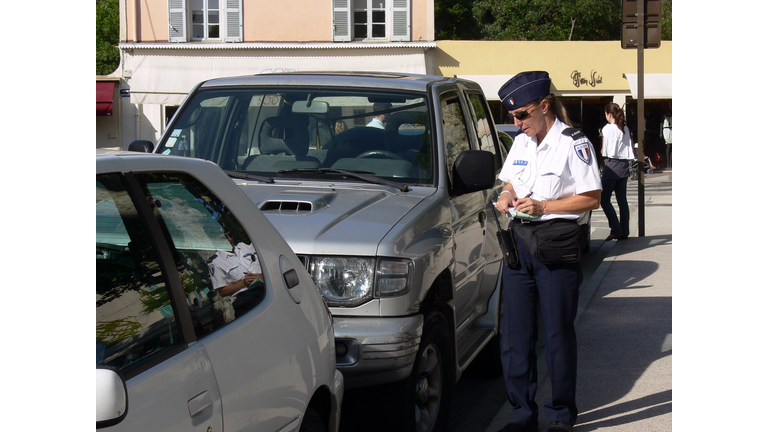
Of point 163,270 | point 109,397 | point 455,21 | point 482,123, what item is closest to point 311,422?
point 163,270

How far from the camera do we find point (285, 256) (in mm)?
2795

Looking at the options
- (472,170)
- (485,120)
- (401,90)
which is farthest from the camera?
(485,120)

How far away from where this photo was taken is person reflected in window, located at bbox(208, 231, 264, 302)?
2.43m

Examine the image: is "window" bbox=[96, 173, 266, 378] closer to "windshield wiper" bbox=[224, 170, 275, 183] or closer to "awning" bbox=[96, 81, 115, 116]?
"windshield wiper" bbox=[224, 170, 275, 183]

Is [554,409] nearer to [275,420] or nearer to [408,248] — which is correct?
[408,248]

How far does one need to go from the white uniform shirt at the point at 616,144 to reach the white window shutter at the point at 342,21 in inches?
665

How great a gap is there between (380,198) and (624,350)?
280 centimetres

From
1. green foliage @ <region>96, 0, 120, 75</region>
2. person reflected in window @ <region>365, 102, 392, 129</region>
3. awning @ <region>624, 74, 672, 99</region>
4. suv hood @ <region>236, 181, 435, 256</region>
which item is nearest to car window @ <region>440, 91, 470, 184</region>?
person reflected in window @ <region>365, 102, 392, 129</region>

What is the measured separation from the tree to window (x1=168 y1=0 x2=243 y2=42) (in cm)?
2008

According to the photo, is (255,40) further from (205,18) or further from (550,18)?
(550,18)

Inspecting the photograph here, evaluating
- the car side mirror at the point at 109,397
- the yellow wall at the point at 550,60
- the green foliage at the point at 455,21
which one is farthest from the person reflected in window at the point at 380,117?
the green foliage at the point at 455,21

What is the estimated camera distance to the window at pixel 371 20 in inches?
1062
